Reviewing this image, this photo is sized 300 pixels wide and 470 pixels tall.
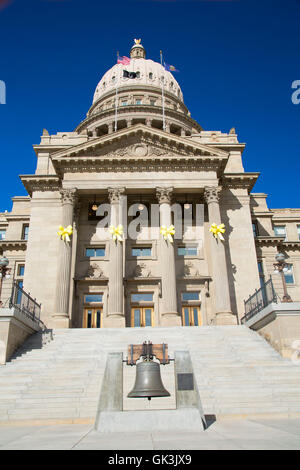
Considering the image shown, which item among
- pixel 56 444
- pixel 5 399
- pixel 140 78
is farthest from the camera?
pixel 140 78

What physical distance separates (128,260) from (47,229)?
838 cm

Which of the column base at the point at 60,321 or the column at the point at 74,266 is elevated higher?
the column at the point at 74,266

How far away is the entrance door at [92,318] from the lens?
32644 millimetres

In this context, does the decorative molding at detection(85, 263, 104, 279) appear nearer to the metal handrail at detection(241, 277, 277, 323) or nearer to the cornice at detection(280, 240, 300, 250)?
the metal handrail at detection(241, 277, 277, 323)

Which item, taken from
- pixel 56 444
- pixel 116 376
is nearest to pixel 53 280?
pixel 116 376

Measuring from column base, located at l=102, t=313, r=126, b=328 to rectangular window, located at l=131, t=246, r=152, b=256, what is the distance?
7.30 meters

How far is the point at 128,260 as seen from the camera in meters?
34.4

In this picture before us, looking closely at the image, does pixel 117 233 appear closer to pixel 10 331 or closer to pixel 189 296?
pixel 189 296

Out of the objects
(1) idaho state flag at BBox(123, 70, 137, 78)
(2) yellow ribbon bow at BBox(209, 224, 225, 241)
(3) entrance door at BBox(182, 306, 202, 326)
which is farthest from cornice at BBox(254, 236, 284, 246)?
(1) idaho state flag at BBox(123, 70, 137, 78)

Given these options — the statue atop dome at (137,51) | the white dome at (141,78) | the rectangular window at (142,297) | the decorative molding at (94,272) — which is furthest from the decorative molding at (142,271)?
the statue atop dome at (137,51)

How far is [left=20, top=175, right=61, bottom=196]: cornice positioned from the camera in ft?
122

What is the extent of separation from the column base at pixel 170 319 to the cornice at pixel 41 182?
16861 mm

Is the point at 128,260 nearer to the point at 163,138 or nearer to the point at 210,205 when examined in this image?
the point at 210,205

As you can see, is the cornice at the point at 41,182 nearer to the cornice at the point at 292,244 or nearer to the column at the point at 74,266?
the column at the point at 74,266
